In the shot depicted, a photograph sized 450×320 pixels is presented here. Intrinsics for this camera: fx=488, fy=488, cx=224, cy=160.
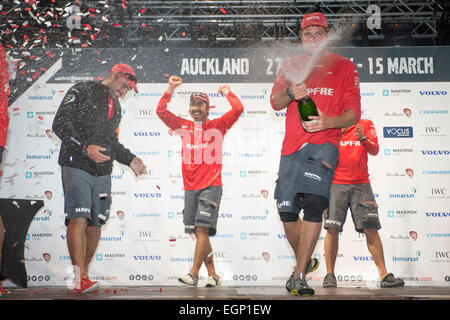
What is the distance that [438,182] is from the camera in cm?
473

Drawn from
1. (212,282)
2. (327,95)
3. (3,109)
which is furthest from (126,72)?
(212,282)

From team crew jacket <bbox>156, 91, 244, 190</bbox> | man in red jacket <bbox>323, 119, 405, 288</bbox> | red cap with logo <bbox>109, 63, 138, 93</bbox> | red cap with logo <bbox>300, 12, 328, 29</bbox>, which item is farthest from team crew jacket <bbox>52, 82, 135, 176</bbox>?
man in red jacket <bbox>323, 119, 405, 288</bbox>

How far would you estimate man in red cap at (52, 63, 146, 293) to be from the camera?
394cm

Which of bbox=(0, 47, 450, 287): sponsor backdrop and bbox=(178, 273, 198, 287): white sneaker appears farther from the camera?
bbox=(0, 47, 450, 287): sponsor backdrop

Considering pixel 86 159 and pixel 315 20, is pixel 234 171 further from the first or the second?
pixel 315 20

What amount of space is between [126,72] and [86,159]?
1012mm

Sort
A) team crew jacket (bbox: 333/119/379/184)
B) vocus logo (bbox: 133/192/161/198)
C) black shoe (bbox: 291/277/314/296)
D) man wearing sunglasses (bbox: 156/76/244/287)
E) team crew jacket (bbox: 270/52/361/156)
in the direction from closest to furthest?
1. black shoe (bbox: 291/277/314/296)
2. team crew jacket (bbox: 270/52/361/156)
3. man wearing sunglasses (bbox: 156/76/244/287)
4. team crew jacket (bbox: 333/119/379/184)
5. vocus logo (bbox: 133/192/161/198)

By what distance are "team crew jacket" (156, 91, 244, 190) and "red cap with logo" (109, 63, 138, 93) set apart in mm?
331

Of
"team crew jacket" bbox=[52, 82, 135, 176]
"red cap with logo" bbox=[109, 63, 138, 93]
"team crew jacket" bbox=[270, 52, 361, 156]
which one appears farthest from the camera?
"red cap with logo" bbox=[109, 63, 138, 93]

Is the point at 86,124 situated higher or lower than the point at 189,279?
higher

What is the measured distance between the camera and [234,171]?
479 cm

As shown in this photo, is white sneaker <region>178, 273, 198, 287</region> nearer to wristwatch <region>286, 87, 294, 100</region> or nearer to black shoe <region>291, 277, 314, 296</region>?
black shoe <region>291, 277, 314, 296</region>

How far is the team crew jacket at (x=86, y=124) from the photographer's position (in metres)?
4.11

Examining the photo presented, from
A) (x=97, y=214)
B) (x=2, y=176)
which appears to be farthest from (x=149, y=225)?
(x=2, y=176)
